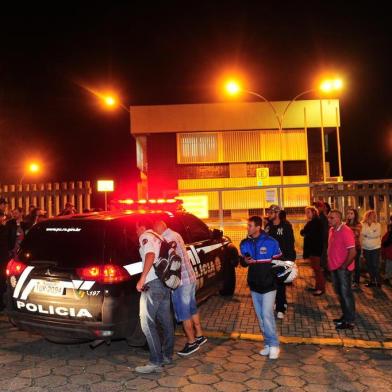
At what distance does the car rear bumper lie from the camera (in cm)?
461

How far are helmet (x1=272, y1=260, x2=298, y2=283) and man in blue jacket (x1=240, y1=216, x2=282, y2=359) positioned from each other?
7 centimetres

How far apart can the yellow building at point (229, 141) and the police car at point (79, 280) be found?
75.7 feet

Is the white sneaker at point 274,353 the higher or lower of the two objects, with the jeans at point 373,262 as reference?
lower

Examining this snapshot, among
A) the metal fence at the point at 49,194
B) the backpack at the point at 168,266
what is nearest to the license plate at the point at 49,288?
the backpack at the point at 168,266

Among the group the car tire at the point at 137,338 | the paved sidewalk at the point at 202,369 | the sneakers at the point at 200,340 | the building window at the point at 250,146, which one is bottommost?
the paved sidewalk at the point at 202,369

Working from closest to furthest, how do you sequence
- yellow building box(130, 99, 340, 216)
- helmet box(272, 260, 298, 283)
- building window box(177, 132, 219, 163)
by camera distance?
helmet box(272, 260, 298, 283)
yellow building box(130, 99, 340, 216)
building window box(177, 132, 219, 163)

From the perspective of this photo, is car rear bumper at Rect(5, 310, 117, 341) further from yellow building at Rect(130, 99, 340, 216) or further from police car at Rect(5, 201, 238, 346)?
yellow building at Rect(130, 99, 340, 216)

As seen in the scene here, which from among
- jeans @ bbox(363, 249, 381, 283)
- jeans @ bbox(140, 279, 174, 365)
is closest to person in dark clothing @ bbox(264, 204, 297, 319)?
jeans @ bbox(363, 249, 381, 283)

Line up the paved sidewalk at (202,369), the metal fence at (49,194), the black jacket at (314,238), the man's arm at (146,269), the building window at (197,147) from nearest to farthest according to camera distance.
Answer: the paved sidewalk at (202,369) → the man's arm at (146,269) → the black jacket at (314,238) → the metal fence at (49,194) → the building window at (197,147)

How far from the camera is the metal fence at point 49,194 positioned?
11.7 m

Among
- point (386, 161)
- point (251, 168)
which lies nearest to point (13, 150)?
point (251, 168)

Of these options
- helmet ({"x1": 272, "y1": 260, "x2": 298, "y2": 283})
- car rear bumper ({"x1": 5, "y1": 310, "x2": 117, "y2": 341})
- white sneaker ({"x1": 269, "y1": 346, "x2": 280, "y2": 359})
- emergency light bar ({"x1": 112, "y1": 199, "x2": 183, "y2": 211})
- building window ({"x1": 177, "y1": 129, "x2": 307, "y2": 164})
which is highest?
building window ({"x1": 177, "y1": 129, "x2": 307, "y2": 164})

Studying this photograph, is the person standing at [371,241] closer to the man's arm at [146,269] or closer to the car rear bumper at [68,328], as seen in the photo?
the man's arm at [146,269]

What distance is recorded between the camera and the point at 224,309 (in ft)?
23.8
